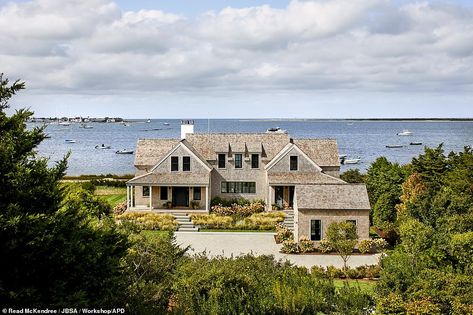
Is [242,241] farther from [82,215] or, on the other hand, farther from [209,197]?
[82,215]

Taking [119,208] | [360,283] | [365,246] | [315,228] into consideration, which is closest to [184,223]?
[119,208]

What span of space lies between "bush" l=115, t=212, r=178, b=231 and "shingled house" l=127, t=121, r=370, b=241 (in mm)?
2628

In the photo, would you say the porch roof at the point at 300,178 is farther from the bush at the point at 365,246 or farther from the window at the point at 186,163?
the bush at the point at 365,246

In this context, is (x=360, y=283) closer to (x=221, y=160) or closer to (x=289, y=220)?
(x=289, y=220)

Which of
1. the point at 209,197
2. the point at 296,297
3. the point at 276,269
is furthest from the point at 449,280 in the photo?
the point at 209,197

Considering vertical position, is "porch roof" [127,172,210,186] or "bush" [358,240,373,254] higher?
"porch roof" [127,172,210,186]

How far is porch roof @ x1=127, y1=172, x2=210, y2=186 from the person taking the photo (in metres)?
42.9

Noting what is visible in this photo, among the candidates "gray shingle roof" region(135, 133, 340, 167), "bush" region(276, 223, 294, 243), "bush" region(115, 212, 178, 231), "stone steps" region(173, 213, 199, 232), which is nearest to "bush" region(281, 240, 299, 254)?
"bush" region(276, 223, 294, 243)

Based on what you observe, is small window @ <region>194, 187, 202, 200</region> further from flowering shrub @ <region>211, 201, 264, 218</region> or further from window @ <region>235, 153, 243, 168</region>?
window @ <region>235, 153, 243, 168</region>

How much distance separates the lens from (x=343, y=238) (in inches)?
1107

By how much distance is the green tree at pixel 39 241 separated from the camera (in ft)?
41.4

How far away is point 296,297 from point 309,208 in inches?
592

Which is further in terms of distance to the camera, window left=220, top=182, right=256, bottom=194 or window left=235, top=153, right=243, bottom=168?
window left=235, top=153, right=243, bottom=168

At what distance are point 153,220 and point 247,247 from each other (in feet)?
30.5
